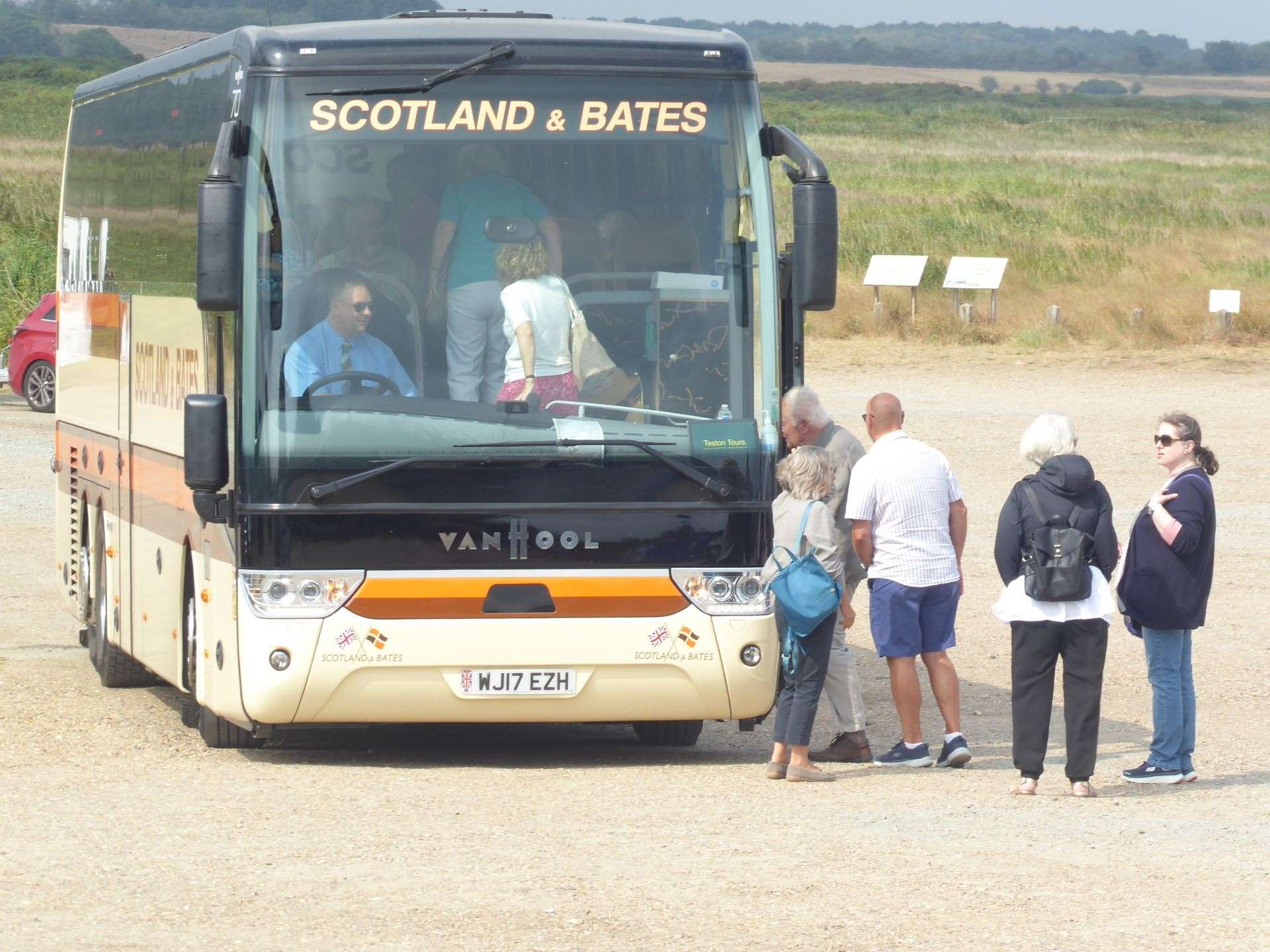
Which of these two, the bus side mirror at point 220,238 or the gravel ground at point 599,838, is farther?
the bus side mirror at point 220,238

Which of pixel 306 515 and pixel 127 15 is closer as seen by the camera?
pixel 306 515

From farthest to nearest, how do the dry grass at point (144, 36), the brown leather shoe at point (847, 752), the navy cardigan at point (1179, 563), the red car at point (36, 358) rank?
the dry grass at point (144, 36), the red car at point (36, 358), the brown leather shoe at point (847, 752), the navy cardigan at point (1179, 563)

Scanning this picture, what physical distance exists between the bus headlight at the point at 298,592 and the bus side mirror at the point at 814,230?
7.09 ft

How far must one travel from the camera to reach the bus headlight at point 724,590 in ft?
28.7

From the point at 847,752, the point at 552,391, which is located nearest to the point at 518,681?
the point at 552,391

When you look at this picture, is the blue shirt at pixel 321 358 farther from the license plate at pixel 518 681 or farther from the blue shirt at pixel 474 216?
the license plate at pixel 518 681

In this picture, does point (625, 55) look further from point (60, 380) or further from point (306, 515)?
point (60, 380)

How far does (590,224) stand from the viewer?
28.9 feet

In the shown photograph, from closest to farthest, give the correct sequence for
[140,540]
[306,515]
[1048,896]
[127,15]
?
[1048,896] < [306,515] < [140,540] < [127,15]

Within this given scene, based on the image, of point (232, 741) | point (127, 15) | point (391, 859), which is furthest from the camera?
point (127, 15)

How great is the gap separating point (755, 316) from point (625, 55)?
1.22 metres

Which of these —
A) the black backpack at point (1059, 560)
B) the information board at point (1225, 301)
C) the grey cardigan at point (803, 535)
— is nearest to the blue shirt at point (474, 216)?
the grey cardigan at point (803, 535)

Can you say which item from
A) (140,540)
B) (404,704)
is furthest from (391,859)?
(140,540)

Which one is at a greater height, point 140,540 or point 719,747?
point 140,540
